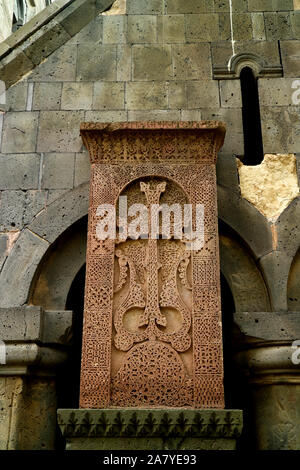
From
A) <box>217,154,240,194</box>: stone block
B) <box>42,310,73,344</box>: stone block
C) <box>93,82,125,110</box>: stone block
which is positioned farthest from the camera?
<box>93,82,125,110</box>: stone block

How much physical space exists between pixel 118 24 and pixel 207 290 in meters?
2.77

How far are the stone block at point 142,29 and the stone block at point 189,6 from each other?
207 millimetres

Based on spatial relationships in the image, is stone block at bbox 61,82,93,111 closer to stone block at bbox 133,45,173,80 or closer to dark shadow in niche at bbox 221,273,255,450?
stone block at bbox 133,45,173,80

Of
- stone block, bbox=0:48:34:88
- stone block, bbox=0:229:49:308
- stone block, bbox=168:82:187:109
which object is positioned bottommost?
stone block, bbox=0:229:49:308

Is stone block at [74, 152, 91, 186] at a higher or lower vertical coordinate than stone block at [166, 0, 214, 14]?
lower

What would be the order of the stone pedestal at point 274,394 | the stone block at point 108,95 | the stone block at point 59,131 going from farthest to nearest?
the stone block at point 108,95 → the stone block at point 59,131 → the stone pedestal at point 274,394

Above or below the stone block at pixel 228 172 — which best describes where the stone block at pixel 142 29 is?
above

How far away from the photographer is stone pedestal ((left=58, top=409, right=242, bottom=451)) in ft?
11.0

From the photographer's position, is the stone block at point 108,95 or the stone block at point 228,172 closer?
the stone block at point 228,172

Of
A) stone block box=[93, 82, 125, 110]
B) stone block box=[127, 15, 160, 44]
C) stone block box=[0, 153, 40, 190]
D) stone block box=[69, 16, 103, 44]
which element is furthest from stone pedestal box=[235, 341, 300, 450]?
stone block box=[69, 16, 103, 44]

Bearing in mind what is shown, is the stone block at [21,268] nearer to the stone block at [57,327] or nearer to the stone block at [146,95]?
the stone block at [57,327]

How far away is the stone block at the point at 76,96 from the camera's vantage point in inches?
193

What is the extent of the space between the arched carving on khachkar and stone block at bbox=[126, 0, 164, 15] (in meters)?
1.64

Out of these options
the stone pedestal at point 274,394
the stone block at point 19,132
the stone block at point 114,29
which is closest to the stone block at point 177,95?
the stone block at point 114,29
